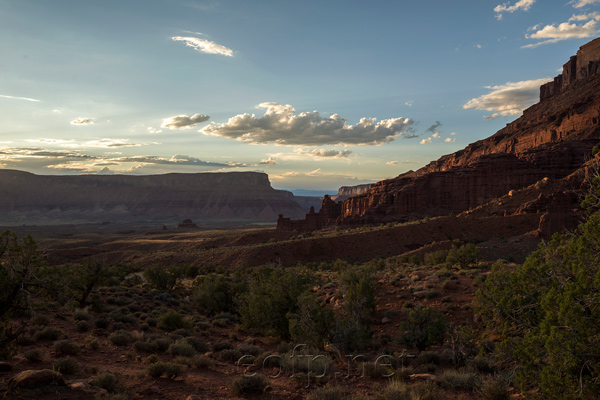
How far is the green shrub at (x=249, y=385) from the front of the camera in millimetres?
7680

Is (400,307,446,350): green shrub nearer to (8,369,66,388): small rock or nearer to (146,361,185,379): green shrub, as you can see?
(146,361,185,379): green shrub

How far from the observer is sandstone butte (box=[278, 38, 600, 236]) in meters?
55.8

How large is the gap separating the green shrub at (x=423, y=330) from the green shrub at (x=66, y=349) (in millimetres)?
10060

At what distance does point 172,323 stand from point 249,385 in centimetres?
811

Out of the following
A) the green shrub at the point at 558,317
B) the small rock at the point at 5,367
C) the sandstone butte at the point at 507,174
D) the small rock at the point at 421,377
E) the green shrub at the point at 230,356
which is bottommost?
the green shrub at the point at 230,356

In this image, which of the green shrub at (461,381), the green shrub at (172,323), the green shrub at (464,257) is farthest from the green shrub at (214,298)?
the green shrub at (464,257)

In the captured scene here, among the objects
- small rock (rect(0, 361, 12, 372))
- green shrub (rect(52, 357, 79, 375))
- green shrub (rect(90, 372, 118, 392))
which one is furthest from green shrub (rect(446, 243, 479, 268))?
small rock (rect(0, 361, 12, 372))

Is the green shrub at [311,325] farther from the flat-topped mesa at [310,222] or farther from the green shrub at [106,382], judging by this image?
the flat-topped mesa at [310,222]

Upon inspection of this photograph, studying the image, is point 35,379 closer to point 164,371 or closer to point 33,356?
point 33,356

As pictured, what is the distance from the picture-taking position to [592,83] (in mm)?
79062

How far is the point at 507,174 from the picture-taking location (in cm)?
6028

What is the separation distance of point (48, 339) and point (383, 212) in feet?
200

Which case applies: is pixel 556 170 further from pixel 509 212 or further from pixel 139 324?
pixel 139 324

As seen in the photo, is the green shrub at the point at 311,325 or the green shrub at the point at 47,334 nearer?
the green shrub at the point at 47,334
